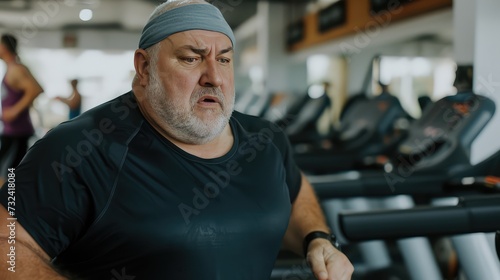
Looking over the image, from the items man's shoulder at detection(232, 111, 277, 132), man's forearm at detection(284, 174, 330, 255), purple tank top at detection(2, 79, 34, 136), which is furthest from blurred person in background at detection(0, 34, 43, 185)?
man's forearm at detection(284, 174, 330, 255)

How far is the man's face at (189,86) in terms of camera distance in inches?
48.2

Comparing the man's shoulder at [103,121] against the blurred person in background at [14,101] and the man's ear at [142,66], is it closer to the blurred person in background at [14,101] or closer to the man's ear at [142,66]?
the man's ear at [142,66]

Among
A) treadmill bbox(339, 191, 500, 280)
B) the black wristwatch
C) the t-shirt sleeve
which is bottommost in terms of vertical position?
treadmill bbox(339, 191, 500, 280)

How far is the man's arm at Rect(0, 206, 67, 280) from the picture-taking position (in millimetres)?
1032

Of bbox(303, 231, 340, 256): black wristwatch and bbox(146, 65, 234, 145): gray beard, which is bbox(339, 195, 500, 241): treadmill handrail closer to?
bbox(303, 231, 340, 256): black wristwatch

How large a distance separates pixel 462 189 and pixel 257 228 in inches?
46.1

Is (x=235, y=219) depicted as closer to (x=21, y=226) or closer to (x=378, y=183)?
(x=21, y=226)

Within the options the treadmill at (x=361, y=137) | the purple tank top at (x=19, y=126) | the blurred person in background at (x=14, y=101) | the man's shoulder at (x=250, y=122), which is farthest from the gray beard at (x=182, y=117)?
the purple tank top at (x=19, y=126)

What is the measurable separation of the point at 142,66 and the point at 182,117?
0.56 ft

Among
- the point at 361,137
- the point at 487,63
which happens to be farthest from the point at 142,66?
the point at 361,137

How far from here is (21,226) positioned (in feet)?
3.43

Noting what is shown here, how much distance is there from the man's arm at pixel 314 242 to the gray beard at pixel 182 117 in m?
0.38

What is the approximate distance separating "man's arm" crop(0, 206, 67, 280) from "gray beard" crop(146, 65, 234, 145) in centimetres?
38

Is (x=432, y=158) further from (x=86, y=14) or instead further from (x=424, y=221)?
(x=86, y=14)
